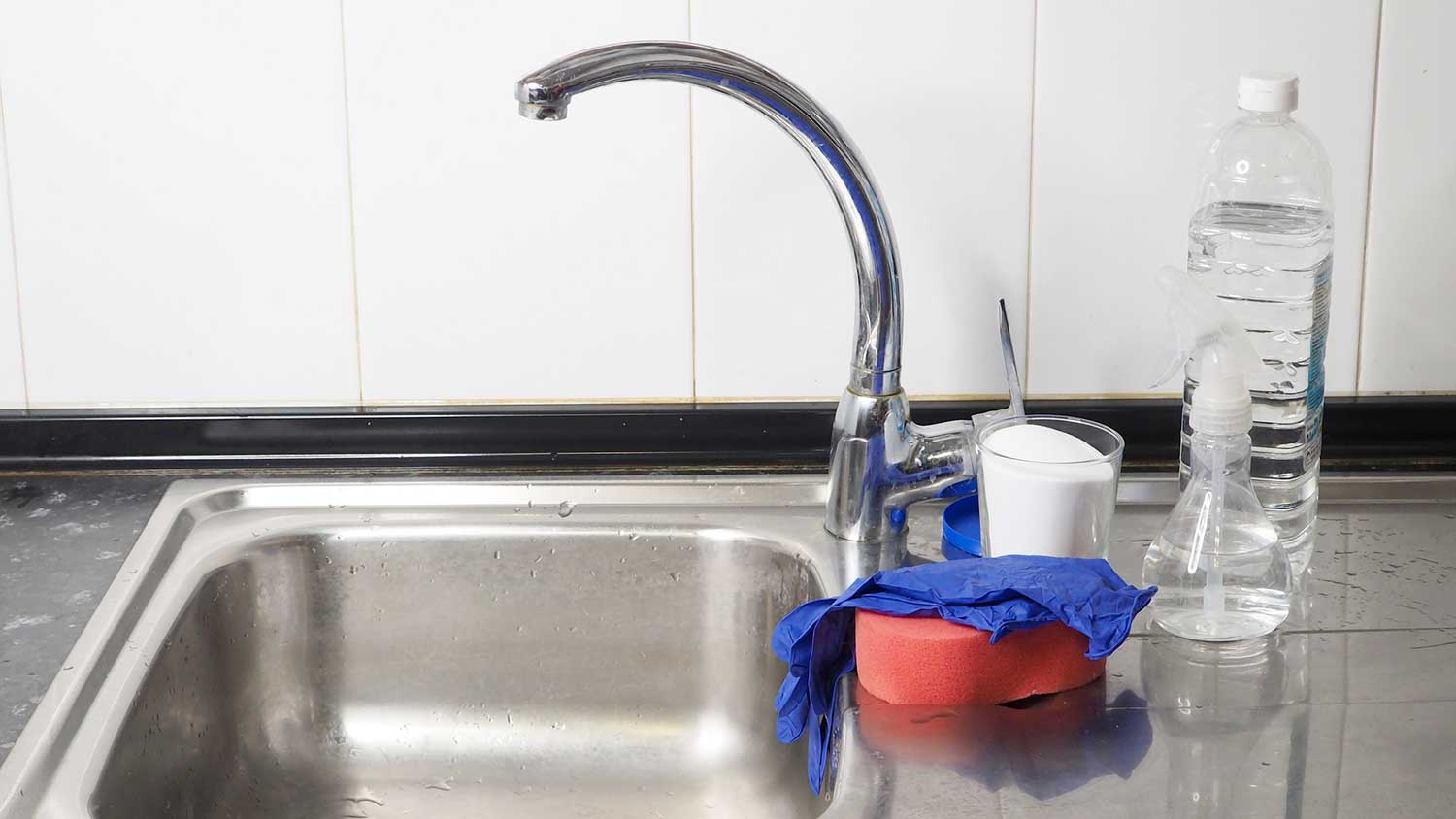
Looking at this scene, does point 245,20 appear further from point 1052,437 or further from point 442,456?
point 1052,437

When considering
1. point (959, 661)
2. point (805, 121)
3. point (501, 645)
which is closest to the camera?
point (959, 661)

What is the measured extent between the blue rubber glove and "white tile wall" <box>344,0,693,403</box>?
0.36 metres

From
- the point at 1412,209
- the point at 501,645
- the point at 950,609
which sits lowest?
the point at 501,645

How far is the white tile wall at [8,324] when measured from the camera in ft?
3.85

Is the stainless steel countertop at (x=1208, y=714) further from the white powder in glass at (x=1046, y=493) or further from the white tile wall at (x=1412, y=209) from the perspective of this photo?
the white tile wall at (x=1412, y=209)

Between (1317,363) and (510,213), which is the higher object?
(510,213)

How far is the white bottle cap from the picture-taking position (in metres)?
0.95

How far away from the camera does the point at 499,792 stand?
1.09 m

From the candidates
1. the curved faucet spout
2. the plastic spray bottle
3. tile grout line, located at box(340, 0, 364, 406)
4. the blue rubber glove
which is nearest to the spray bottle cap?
the plastic spray bottle

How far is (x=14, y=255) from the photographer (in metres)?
1.18

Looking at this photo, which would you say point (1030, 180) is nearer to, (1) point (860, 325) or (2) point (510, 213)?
(1) point (860, 325)

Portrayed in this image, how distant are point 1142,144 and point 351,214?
619 millimetres

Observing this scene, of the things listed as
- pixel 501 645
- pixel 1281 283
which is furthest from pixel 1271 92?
pixel 501 645

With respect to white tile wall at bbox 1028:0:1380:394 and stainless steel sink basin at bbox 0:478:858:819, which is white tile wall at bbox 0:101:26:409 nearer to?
stainless steel sink basin at bbox 0:478:858:819
